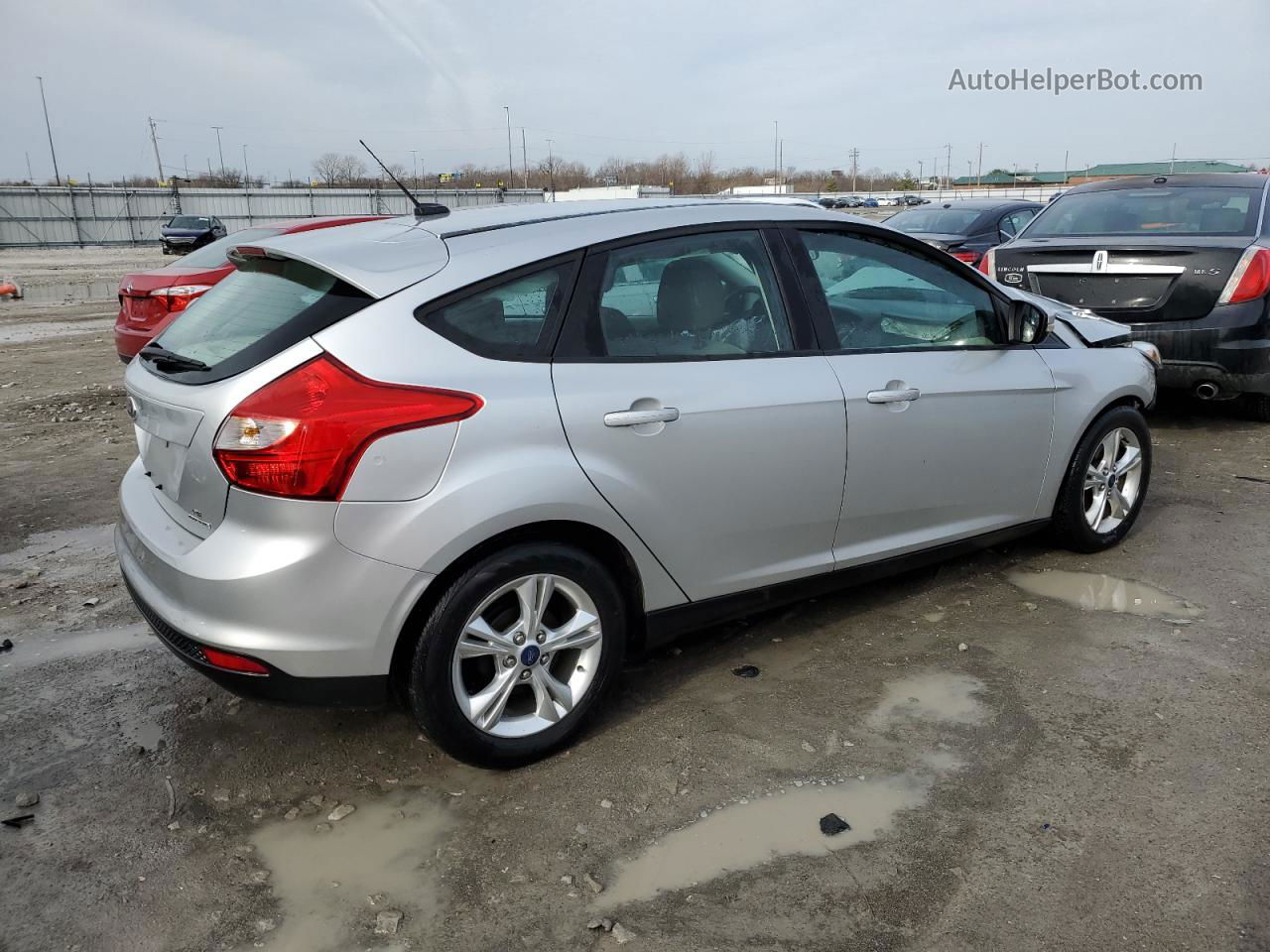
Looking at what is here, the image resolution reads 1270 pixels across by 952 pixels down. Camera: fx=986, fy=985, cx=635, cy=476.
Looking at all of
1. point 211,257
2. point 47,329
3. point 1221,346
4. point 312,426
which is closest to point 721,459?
point 312,426

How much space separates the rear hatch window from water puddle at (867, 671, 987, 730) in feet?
7.16

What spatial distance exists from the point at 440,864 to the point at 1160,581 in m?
3.50

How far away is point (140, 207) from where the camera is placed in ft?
172

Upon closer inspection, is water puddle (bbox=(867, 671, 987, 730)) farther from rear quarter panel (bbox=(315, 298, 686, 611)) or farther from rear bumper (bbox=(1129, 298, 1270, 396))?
rear bumper (bbox=(1129, 298, 1270, 396))

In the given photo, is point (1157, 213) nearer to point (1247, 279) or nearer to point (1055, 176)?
point (1247, 279)

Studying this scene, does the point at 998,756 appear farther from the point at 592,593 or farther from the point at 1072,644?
the point at 592,593

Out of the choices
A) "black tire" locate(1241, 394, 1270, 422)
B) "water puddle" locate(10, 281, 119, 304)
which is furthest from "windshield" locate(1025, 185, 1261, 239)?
"water puddle" locate(10, 281, 119, 304)

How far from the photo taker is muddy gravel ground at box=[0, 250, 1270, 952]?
95.4 inches

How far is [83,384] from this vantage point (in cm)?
978

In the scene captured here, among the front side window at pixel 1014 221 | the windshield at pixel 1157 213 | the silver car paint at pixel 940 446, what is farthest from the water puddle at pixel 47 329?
the silver car paint at pixel 940 446

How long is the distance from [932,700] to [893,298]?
61.3 inches

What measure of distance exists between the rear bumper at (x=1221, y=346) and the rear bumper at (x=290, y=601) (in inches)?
228

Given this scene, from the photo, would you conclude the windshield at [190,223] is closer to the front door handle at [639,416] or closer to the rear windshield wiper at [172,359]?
the rear windshield wiper at [172,359]

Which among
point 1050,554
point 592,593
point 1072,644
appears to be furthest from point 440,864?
point 1050,554
